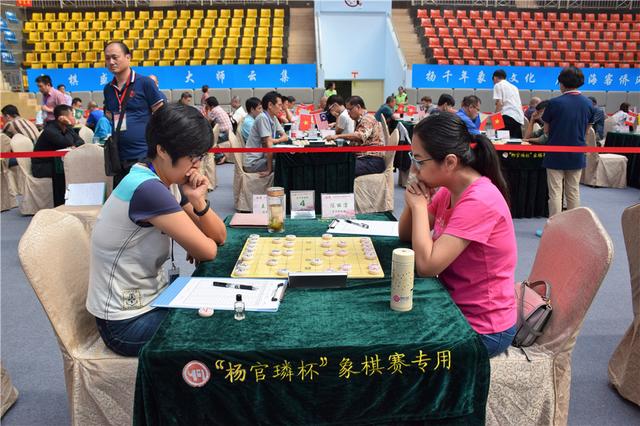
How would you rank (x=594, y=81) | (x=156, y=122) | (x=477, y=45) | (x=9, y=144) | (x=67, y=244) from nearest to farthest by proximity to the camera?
(x=156, y=122) < (x=67, y=244) < (x=9, y=144) < (x=594, y=81) < (x=477, y=45)

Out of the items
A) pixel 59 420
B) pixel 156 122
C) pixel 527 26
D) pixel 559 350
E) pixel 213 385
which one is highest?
pixel 527 26

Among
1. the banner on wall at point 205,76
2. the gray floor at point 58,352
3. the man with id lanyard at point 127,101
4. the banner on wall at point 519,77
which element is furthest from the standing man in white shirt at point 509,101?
the banner on wall at point 205,76

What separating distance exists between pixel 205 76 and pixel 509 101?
848 cm

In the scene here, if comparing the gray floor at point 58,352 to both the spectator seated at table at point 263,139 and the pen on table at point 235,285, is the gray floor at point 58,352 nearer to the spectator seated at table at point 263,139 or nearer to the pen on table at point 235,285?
the pen on table at point 235,285

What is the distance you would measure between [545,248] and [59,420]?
6.38ft

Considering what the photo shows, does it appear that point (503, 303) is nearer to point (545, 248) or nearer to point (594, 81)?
point (545, 248)

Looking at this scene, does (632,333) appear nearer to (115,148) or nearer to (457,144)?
(457,144)

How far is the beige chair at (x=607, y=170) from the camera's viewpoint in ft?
20.5

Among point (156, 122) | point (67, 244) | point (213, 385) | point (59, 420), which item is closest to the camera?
point (213, 385)

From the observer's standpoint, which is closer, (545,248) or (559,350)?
(559,350)

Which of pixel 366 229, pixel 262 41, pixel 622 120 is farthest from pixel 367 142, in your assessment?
pixel 262 41

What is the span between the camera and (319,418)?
3.79 ft

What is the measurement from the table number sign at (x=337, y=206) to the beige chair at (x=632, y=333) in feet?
3.58

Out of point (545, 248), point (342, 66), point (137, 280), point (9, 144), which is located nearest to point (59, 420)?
point (137, 280)
